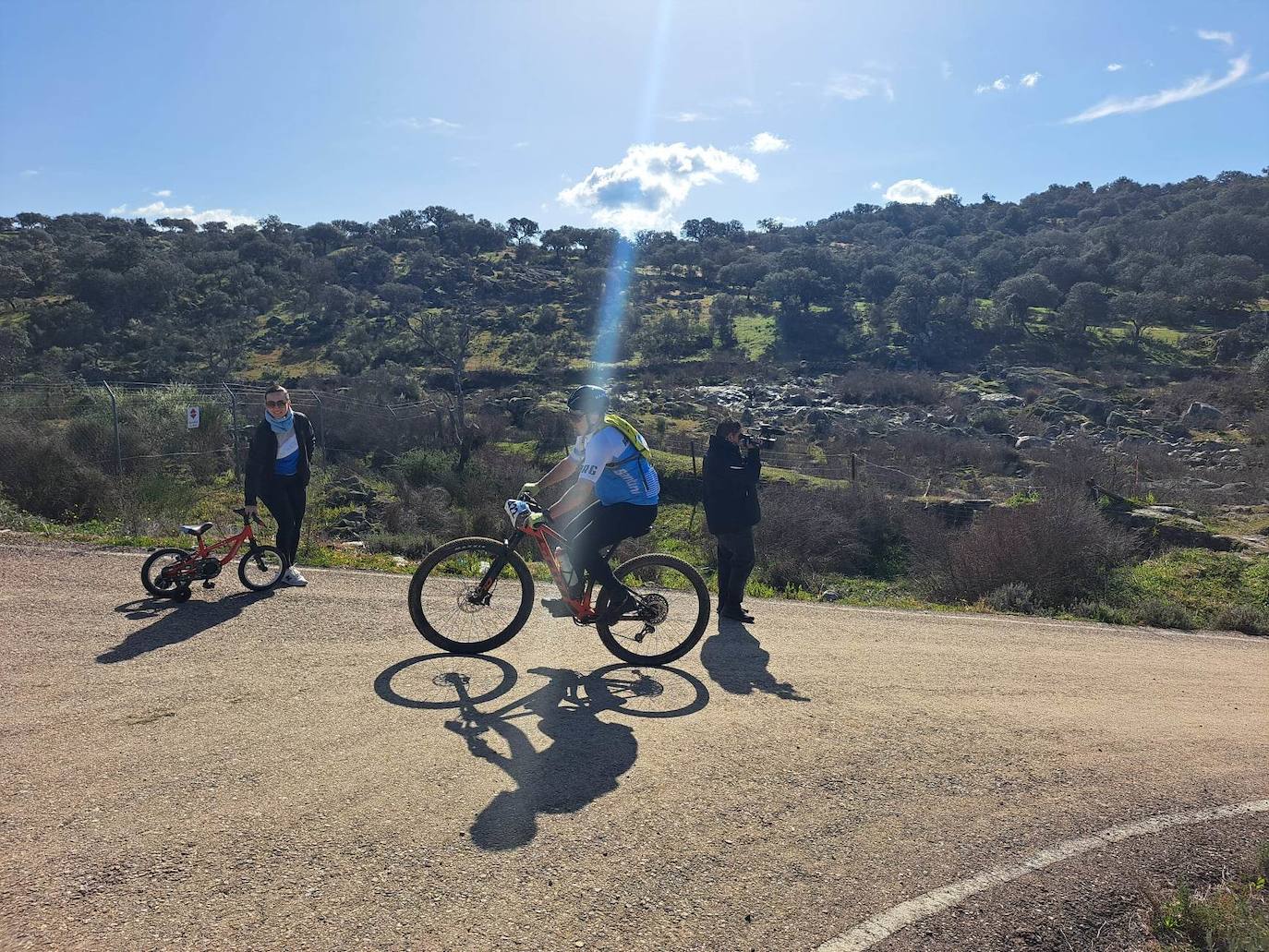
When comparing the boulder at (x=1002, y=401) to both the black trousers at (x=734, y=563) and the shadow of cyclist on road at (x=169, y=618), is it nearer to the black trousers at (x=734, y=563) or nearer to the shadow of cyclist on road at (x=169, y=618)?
the black trousers at (x=734, y=563)

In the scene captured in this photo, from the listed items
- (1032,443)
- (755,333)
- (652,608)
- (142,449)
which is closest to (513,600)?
(652,608)

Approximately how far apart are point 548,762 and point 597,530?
71.0 inches

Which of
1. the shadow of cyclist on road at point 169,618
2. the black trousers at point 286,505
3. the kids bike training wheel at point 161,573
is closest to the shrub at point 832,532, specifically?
the black trousers at point 286,505

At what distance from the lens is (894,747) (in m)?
4.52

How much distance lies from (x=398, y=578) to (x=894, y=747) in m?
5.48

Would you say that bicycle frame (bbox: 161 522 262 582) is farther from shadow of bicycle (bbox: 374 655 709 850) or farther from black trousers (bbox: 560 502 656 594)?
black trousers (bbox: 560 502 656 594)

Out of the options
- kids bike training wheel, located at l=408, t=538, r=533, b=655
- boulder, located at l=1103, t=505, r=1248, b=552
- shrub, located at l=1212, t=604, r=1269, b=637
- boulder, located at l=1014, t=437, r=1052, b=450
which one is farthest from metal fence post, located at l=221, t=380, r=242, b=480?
boulder, located at l=1014, t=437, r=1052, b=450

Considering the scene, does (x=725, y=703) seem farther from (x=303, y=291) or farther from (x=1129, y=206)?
(x=1129, y=206)

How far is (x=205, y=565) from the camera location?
665 centimetres

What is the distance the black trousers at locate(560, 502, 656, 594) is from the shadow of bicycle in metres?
0.76

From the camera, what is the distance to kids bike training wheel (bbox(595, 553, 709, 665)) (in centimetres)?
565

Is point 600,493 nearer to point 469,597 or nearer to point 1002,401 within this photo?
point 469,597

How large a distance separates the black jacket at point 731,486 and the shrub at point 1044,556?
639 cm

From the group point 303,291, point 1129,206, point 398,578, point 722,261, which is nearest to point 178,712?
point 398,578
